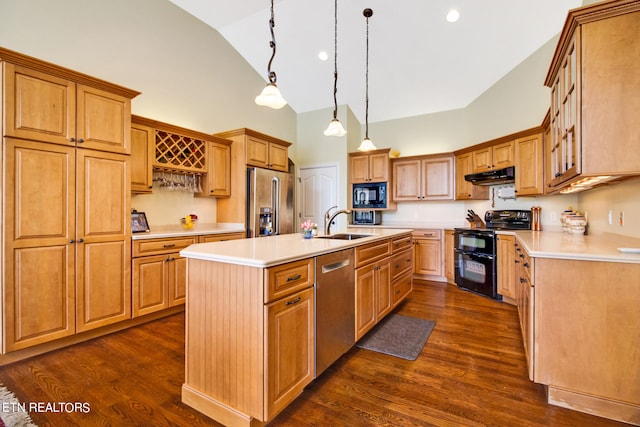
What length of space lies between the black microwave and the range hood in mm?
1362

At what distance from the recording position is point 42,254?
230cm

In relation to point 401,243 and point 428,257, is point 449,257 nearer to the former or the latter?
point 428,257

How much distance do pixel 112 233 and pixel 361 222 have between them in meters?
3.88

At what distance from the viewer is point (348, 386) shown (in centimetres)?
190

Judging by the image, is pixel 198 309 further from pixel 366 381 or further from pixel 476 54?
pixel 476 54

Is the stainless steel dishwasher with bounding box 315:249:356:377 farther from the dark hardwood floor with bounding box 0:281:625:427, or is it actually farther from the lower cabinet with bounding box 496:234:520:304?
the lower cabinet with bounding box 496:234:520:304

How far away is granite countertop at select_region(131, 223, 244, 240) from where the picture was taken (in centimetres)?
299

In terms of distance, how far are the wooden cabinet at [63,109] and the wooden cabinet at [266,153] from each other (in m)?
1.61

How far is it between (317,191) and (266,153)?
1.60 m

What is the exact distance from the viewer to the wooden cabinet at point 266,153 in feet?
13.7

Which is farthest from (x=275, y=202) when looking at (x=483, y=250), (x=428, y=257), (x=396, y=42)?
(x=483, y=250)

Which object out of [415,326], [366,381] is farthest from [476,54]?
[366,381]

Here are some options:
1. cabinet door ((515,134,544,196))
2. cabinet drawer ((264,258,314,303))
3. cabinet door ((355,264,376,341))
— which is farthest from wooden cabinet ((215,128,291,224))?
cabinet door ((515,134,544,196))

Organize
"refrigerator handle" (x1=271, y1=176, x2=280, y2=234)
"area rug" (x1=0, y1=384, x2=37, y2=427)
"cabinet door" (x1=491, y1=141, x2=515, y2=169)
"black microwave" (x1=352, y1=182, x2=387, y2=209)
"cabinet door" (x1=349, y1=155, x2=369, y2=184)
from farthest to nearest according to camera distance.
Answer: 1. "cabinet door" (x1=349, y1=155, x2=369, y2=184)
2. "black microwave" (x1=352, y1=182, x2=387, y2=209)
3. "refrigerator handle" (x1=271, y1=176, x2=280, y2=234)
4. "cabinet door" (x1=491, y1=141, x2=515, y2=169)
5. "area rug" (x1=0, y1=384, x2=37, y2=427)
